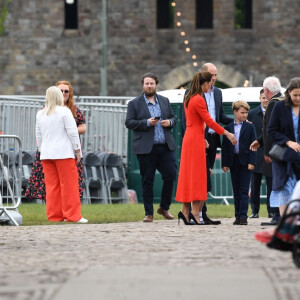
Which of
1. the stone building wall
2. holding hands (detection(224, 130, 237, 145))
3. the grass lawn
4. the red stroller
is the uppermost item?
the stone building wall

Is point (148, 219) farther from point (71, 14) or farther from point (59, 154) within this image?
point (71, 14)

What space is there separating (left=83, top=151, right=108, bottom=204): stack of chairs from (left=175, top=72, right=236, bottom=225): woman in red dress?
9.14 meters

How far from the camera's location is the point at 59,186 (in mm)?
16250

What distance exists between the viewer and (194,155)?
1480 cm

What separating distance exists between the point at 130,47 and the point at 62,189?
103 feet

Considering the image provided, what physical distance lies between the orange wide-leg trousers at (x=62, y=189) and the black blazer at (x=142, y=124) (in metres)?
0.81

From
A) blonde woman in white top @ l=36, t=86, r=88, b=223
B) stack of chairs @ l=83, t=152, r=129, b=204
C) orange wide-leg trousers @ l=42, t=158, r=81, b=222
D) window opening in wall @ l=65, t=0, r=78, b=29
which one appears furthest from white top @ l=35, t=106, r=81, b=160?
window opening in wall @ l=65, t=0, r=78, b=29

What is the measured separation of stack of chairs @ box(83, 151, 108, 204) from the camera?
24062 mm

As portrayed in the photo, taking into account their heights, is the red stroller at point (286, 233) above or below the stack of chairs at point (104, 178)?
above

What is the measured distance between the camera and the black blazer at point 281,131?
13172mm

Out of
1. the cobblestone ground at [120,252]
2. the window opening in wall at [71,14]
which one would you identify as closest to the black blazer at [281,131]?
the cobblestone ground at [120,252]

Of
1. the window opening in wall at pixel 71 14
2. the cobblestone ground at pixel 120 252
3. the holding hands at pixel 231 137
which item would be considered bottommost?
the cobblestone ground at pixel 120 252

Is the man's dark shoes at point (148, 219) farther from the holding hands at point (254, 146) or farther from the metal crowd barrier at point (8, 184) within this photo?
the holding hands at point (254, 146)

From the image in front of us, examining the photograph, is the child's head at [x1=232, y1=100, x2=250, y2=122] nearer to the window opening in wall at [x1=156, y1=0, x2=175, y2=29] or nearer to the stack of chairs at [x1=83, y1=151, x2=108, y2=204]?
the stack of chairs at [x1=83, y1=151, x2=108, y2=204]
